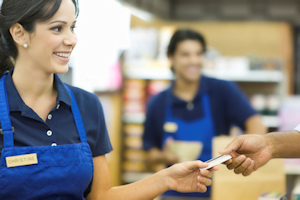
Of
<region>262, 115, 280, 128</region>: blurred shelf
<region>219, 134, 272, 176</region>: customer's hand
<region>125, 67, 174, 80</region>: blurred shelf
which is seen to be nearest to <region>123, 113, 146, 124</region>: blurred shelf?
<region>125, 67, 174, 80</region>: blurred shelf

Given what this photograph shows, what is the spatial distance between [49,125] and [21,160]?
0.20m

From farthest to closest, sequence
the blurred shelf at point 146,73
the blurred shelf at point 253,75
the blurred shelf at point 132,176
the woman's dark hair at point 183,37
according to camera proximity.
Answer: the blurred shelf at point 132,176
the blurred shelf at point 146,73
the blurred shelf at point 253,75
the woman's dark hair at point 183,37

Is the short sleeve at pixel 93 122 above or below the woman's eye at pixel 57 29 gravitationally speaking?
below

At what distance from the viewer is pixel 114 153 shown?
6043 mm

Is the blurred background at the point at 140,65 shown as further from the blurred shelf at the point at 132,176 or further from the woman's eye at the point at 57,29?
the woman's eye at the point at 57,29

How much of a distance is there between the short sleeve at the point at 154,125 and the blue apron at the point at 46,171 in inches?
64.5

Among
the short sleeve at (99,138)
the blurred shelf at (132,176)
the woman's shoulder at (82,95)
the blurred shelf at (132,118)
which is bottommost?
the blurred shelf at (132,176)

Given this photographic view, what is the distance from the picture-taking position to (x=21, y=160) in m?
1.61

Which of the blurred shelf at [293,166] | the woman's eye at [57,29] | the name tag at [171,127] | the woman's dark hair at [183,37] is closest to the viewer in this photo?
the woman's eye at [57,29]

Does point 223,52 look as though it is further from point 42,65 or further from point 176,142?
point 42,65

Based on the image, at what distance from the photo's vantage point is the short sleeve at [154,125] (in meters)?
3.40

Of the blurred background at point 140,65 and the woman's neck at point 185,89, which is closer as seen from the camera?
the woman's neck at point 185,89

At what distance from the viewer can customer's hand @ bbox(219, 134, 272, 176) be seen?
185 centimetres

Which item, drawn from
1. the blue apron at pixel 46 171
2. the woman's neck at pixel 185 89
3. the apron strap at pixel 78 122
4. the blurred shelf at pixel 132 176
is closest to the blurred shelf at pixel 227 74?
the blurred shelf at pixel 132 176
